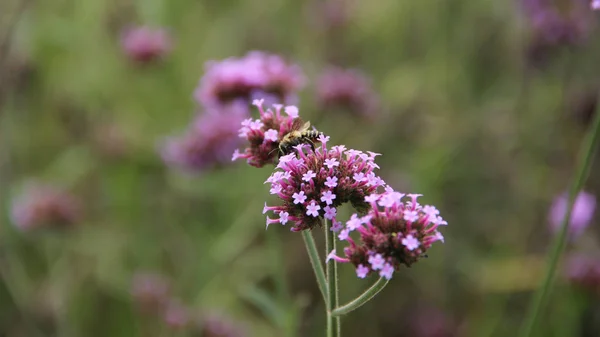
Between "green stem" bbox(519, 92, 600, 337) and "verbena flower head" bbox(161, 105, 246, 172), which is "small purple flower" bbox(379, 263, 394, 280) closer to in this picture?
"green stem" bbox(519, 92, 600, 337)

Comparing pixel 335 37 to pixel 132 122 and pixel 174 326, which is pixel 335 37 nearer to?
pixel 132 122

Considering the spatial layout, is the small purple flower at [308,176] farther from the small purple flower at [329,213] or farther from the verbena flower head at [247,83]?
the verbena flower head at [247,83]

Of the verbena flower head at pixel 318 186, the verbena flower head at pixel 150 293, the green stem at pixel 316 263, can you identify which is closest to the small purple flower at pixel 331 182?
the verbena flower head at pixel 318 186

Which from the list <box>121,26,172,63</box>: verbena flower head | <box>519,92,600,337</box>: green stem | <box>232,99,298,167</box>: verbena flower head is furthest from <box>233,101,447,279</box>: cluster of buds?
<box>121,26,172,63</box>: verbena flower head

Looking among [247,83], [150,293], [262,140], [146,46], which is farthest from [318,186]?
[146,46]

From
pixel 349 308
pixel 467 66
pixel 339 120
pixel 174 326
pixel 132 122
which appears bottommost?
pixel 349 308

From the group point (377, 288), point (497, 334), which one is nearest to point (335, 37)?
point (497, 334)
